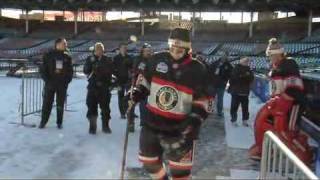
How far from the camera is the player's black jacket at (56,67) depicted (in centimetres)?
880

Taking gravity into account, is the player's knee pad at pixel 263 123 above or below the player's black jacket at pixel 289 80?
below

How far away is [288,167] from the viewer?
149 inches

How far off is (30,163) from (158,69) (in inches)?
104

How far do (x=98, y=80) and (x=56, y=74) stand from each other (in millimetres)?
803

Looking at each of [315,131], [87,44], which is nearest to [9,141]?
[315,131]

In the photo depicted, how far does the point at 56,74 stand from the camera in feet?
29.2

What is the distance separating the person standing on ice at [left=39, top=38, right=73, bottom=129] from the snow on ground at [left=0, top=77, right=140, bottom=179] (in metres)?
0.41

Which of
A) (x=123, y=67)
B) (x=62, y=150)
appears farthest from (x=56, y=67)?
(x=62, y=150)

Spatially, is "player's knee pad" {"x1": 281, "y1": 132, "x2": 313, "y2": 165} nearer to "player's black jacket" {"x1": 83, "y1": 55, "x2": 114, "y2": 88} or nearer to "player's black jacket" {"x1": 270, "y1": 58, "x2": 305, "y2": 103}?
"player's black jacket" {"x1": 270, "y1": 58, "x2": 305, "y2": 103}

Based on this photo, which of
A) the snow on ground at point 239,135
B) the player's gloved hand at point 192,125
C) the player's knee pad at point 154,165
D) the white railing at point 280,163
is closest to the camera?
the white railing at point 280,163

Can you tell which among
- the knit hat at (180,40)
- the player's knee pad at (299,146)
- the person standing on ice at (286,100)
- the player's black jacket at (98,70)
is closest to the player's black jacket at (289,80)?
the person standing on ice at (286,100)

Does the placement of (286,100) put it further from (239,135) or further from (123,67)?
(123,67)

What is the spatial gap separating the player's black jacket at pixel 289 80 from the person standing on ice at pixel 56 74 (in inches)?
155

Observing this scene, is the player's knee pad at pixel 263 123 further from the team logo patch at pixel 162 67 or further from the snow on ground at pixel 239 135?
the team logo patch at pixel 162 67
